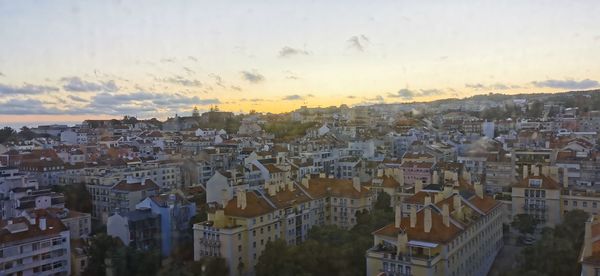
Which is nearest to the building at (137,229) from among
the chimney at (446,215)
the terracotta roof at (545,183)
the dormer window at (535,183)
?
the chimney at (446,215)

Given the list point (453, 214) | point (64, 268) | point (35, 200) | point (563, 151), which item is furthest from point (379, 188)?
point (35, 200)

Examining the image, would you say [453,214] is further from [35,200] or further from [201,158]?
[201,158]

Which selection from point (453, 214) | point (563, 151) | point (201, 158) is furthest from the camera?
point (201, 158)

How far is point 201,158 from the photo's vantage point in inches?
706

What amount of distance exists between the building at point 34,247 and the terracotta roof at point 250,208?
9.94ft

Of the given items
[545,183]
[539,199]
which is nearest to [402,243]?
[539,199]

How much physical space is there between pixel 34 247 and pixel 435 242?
6675 mm

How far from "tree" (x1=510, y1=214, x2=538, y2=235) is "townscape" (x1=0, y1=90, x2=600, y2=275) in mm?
24

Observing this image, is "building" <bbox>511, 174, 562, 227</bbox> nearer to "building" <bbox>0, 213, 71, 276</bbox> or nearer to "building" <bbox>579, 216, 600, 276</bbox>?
"building" <bbox>579, 216, 600, 276</bbox>

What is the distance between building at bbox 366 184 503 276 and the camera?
6.99m

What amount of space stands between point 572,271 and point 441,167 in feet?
27.2

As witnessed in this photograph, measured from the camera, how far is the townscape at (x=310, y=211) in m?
7.59

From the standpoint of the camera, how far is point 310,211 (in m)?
11.2

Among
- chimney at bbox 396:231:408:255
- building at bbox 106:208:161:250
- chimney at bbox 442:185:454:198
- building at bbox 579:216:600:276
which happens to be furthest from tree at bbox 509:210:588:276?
building at bbox 106:208:161:250
